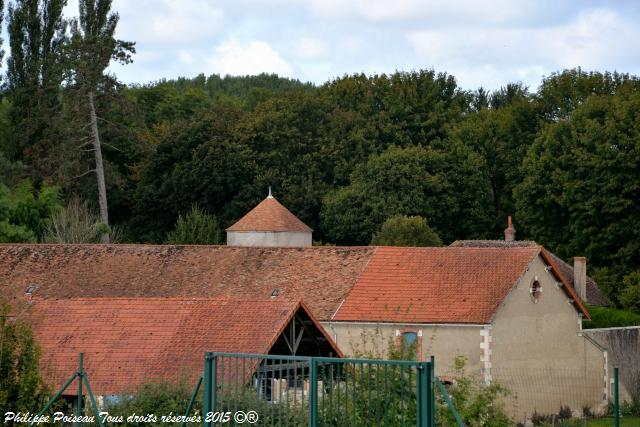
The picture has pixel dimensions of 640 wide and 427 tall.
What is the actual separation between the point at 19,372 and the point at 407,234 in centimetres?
3762

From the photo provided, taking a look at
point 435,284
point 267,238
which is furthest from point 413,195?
point 435,284

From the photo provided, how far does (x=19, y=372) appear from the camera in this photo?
20453 millimetres

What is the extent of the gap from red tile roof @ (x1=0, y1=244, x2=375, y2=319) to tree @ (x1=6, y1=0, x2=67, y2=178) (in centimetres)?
2379

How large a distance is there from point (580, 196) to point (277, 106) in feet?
67.4

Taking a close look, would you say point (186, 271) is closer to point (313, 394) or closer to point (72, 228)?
point (72, 228)

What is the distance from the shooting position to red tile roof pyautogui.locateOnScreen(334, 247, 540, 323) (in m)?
38.1

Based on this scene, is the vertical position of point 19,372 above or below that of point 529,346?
above

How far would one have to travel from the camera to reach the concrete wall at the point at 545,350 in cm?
3709

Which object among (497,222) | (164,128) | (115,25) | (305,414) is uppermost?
(115,25)

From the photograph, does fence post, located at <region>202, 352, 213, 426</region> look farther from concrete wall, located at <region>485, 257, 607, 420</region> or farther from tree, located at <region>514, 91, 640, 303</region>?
tree, located at <region>514, 91, 640, 303</region>

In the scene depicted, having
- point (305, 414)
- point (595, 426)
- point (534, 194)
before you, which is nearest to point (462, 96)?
point (534, 194)

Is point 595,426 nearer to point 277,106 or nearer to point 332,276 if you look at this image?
point 332,276

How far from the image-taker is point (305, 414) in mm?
16969

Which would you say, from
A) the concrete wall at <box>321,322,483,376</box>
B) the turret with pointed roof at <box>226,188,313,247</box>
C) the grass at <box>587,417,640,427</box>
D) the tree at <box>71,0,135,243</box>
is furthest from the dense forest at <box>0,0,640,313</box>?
the grass at <box>587,417,640,427</box>
